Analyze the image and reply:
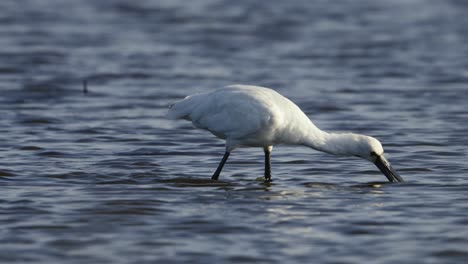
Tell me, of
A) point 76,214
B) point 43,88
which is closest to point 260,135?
point 76,214

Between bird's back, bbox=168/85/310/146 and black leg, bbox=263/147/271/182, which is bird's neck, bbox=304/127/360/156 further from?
black leg, bbox=263/147/271/182

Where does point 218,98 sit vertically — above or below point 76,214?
above

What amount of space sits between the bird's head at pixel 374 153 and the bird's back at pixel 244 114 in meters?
0.66

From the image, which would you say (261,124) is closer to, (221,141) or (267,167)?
(267,167)

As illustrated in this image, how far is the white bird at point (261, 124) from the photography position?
1034 cm

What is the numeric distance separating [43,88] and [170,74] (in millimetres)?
2316

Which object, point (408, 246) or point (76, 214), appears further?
point (76, 214)

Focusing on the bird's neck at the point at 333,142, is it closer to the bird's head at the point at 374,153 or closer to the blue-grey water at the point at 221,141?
the bird's head at the point at 374,153

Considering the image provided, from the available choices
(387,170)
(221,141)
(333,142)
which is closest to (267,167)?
(333,142)

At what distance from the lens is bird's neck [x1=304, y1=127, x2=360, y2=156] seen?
34.9ft

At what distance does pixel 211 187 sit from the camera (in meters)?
10.5

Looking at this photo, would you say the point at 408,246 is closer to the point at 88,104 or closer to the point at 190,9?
the point at 88,104

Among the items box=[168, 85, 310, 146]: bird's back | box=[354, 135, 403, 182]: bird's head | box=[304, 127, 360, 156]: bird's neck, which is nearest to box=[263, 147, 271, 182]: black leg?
box=[168, 85, 310, 146]: bird's back

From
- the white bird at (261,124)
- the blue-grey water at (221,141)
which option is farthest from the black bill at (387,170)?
the blue-grey water at (221,141)
